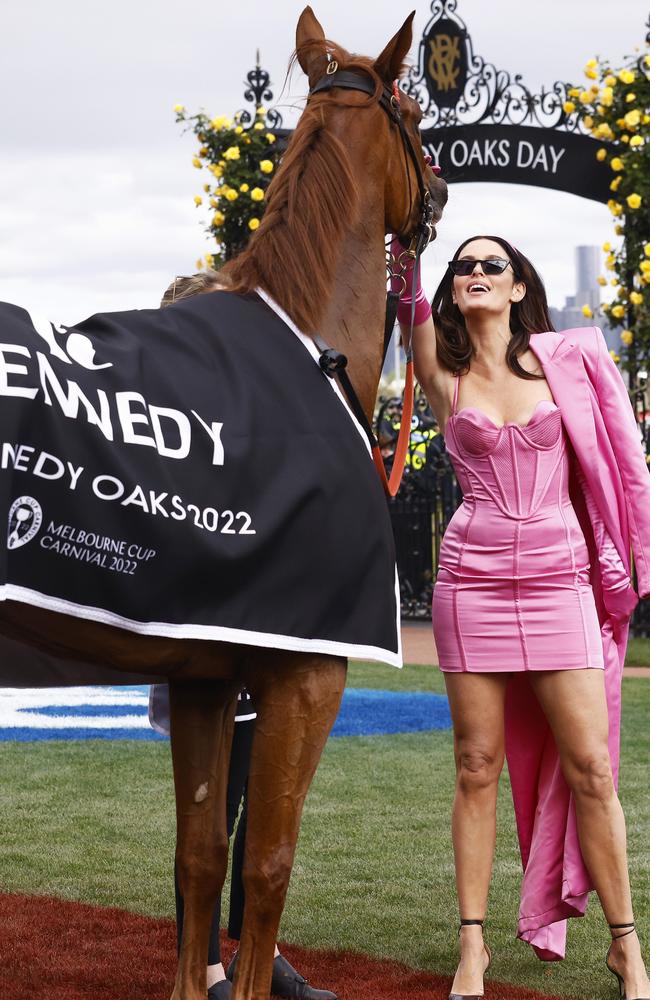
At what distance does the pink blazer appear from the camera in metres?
Answer: 3.47

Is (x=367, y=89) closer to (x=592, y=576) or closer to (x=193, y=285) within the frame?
(x=193, y=285)

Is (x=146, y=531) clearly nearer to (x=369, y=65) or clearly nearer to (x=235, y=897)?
(x=369, y=65)

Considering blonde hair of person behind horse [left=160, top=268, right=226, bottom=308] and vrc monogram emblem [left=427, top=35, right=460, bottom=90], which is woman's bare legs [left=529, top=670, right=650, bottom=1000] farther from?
vrc monogram emblem [left=427, top=35, right=460, bottom=90]

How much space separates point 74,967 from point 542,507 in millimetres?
1811

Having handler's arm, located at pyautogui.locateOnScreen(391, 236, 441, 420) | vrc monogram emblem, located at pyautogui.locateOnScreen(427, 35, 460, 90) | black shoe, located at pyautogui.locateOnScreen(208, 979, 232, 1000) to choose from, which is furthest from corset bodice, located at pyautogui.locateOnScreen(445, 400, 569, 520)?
vrc monogram emblem, located at pyautogui.locateOnScreen(427, 35, 460, 90)

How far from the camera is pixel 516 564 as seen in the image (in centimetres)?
340

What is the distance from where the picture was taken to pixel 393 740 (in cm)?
713

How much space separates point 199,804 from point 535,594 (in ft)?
3.62

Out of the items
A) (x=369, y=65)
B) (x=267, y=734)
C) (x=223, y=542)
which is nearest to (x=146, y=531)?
(x=223, y=542)

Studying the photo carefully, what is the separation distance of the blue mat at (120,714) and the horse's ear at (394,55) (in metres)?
4.94

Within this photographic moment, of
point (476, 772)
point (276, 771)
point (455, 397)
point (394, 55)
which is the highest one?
point (394, 55)

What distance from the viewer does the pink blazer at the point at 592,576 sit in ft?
11.4

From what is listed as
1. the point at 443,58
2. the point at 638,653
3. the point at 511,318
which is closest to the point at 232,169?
the point at 443,58

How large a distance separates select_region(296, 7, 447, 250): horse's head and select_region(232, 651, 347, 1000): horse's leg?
113 centimetres
